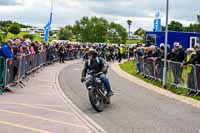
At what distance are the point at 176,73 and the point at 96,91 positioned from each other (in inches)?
274

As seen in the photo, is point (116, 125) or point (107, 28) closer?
point (116, 125)

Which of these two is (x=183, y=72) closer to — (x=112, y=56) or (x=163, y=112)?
(x=163, y=112)

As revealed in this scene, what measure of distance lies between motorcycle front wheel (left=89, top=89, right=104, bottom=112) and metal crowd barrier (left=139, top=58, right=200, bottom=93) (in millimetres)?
4971

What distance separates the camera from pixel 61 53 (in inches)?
1903

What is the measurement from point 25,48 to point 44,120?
1365 centimetres

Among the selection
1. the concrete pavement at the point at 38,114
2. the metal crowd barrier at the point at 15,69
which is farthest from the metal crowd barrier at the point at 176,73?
the metal crowd barrier at the point at 15,69

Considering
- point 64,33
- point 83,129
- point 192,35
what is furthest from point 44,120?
point 64,33

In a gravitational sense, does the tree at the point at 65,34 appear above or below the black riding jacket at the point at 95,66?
above

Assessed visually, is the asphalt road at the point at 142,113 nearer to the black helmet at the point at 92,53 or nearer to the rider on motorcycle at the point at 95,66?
the rider on motorcycle at the point at 95,66

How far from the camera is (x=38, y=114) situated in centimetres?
1370

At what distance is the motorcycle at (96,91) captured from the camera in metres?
14.6

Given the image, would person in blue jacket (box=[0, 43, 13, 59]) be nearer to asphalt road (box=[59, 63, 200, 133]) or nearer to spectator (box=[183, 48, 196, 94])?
asphalt road (box=[59, 63, 200, 133])

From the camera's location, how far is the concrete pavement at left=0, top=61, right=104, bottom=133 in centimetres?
1146

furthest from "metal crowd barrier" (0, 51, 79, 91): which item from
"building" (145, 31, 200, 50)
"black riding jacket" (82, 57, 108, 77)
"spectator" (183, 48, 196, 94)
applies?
"building" (145, 31, 200, 50)
